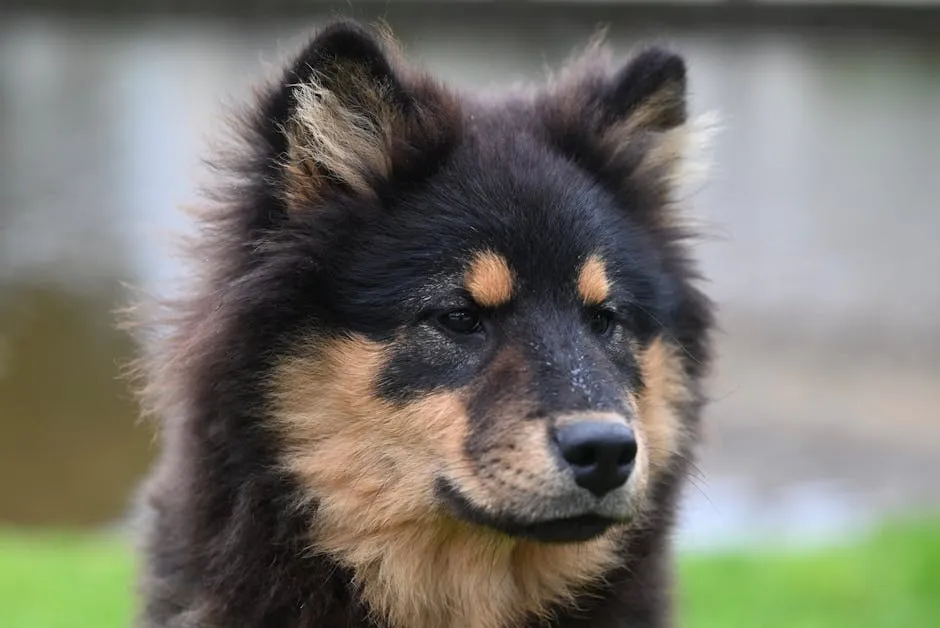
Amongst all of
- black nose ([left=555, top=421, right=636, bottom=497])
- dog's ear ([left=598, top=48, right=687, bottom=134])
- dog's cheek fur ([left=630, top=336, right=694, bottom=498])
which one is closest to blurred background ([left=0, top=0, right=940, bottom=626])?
dog's cheek fur ([left=630, top=336, right=694, bottom=498])

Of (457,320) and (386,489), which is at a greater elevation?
(457,320)

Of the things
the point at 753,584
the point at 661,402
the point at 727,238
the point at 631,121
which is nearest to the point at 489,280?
the point at 661,402

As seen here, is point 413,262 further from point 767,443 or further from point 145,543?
point 767,443

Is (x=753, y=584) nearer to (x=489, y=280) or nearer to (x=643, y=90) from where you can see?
(x=643, y=90)

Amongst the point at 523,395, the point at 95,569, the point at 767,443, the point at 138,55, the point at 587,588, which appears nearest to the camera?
the point at 523,395

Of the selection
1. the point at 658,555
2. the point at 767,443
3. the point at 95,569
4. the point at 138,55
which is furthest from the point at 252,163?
the point at 138,55

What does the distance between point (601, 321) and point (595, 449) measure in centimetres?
67

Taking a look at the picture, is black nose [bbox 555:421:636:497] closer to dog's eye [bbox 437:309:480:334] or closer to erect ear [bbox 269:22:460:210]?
dog's eye [bbox 437:309:480:334]

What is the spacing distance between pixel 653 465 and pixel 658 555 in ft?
1.14

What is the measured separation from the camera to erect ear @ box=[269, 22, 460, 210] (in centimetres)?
357

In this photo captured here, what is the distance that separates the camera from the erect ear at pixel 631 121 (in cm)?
407

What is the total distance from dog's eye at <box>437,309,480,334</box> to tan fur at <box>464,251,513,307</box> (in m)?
0.06

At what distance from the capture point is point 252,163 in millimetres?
3711

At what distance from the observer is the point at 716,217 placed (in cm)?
1394
